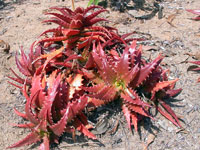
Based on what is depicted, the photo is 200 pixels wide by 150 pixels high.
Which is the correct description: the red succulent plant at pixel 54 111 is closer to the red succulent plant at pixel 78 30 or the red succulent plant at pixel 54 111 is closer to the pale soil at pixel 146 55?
the pale soil at pixel 146 55

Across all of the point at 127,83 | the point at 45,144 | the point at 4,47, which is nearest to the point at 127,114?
the point at 127,83

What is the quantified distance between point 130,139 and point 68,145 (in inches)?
21.6

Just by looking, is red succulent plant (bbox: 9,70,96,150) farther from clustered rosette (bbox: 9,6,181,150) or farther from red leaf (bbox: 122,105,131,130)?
red leaf (bbox: 122,105,131,130)

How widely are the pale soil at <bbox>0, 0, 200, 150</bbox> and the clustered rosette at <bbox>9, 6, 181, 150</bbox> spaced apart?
0.12m

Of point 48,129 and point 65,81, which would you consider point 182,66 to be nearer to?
point 65,81

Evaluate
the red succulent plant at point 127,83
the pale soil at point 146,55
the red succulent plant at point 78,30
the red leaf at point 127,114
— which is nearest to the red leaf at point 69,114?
the red succulent plant at point 127,83

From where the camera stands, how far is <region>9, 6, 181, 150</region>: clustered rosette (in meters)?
1.80

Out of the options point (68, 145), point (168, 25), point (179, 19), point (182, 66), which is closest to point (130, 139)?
point (68, 145)

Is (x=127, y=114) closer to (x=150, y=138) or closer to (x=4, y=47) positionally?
(x=150, y=138)

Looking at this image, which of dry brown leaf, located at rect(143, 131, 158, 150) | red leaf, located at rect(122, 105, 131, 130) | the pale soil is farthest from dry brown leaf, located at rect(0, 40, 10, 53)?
dry brown leaf, located at rect(143, 131, 158, 150)

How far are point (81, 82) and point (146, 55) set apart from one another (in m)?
0.96

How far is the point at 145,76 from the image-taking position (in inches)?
74.4

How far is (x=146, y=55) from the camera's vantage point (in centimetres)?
262

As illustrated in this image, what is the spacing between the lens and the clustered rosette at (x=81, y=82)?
1.80m
